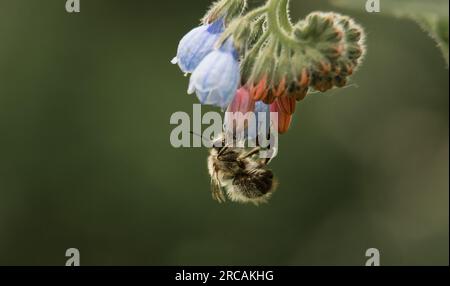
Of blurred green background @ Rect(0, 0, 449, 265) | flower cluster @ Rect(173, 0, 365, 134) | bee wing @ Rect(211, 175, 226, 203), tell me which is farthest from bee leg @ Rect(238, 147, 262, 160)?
blurred green background @ Rect(0, 0, 449, 265)

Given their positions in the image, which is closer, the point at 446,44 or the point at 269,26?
the point at 269,26

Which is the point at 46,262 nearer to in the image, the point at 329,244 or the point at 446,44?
the point at 329,244

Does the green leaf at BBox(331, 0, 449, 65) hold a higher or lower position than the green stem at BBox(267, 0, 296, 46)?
higher

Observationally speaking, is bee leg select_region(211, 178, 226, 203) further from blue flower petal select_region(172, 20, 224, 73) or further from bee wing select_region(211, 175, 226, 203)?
blue flower petal select_region(172, 20, 224, 73)

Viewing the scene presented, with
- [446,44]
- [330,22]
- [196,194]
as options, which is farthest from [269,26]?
[196,194]

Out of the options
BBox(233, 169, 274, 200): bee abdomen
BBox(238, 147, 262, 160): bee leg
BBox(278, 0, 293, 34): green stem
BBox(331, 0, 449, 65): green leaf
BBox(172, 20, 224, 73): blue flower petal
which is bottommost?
BBox(233, 169, 274, 200): bee abdomen

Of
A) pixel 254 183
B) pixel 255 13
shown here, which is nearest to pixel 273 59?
pixel 255 13

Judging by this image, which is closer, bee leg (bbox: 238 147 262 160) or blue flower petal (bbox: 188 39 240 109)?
blue flower petal (bbox: 188 39 240 109)

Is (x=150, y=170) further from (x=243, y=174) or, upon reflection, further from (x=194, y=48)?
(x=194, y=48)
